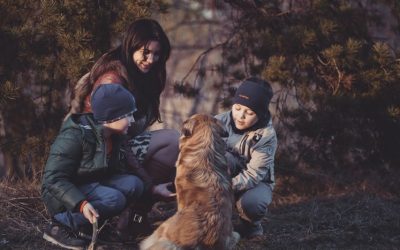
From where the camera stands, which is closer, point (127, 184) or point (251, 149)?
point (127, 184)

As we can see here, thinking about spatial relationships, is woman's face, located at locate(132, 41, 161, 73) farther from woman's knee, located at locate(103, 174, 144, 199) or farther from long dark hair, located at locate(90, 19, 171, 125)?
woman's knee, located at locate(103, 174, 144, 199)

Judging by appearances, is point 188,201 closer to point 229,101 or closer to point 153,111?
point 153,111

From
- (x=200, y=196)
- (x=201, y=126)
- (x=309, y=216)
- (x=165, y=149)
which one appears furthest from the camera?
(x=309, y=216)

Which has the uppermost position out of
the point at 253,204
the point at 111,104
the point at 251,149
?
the point at 111,104

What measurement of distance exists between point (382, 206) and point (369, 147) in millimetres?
897

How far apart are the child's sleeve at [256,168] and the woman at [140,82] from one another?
0.58 m

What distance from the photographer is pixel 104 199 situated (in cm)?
493

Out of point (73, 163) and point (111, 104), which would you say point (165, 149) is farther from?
point (73, 163)

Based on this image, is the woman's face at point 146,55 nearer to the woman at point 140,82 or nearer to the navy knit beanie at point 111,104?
the woman at point 140,82

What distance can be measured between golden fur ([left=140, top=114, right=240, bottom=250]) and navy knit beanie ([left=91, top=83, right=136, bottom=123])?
0.48m

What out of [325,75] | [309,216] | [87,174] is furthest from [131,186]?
[325,75]

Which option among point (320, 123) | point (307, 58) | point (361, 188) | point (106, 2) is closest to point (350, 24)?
point (307, 58)

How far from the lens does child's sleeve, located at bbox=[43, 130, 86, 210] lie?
4770mm

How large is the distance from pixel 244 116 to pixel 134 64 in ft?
3.53
